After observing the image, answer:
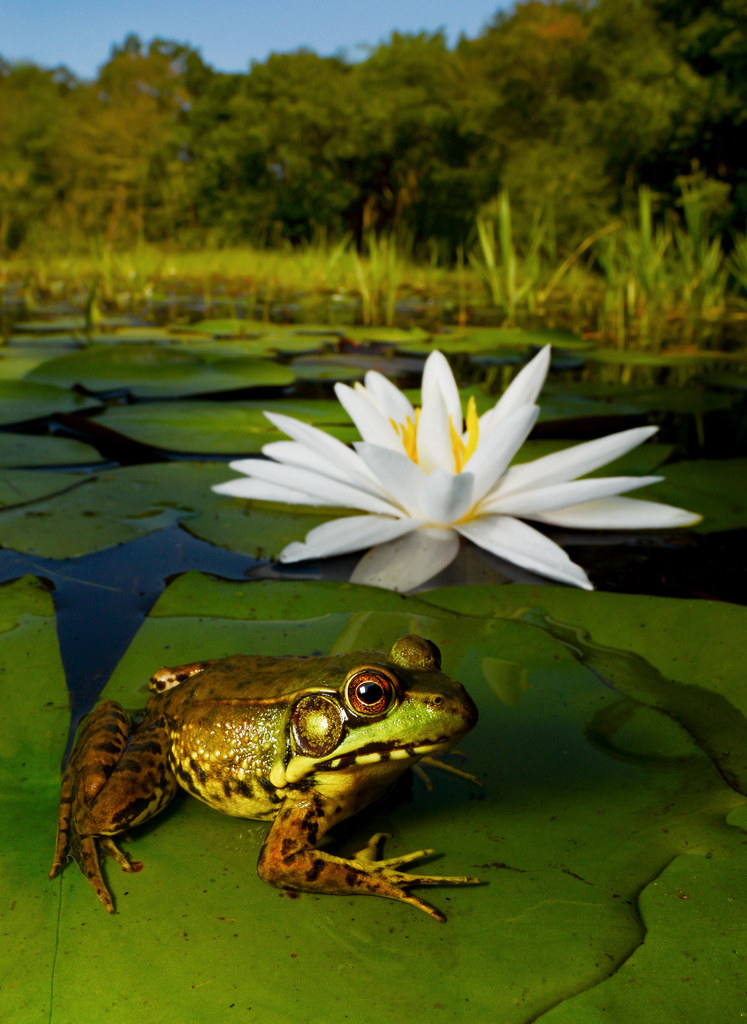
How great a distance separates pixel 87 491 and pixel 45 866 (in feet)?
4.92

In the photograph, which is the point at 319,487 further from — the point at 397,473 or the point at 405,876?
the point at 405,876

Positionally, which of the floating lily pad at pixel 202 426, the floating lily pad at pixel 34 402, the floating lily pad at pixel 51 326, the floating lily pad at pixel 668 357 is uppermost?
the floating lily pad at pixel 51 326

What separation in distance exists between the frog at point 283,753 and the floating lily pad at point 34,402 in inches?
81.1

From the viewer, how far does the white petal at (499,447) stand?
5.87ft

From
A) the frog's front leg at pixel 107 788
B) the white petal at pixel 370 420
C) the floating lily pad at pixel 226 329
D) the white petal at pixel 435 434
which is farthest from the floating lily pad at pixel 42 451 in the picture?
the floating lily pad at pixel 226 329

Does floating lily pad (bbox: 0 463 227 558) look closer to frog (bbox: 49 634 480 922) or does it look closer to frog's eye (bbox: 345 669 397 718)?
frog (bbox: 49 634 480 922)

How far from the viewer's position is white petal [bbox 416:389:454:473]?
6.34 ft

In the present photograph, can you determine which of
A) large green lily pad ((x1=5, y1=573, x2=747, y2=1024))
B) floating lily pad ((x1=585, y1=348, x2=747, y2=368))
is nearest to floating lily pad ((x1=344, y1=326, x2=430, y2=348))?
floating lily pad ((x1=585, y1=348, x2=747, y2=368))

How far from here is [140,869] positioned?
3.15 ft

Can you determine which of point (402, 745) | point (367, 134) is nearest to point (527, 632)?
point (402, 745)

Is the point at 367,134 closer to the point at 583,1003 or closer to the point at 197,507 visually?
the point at 197,507

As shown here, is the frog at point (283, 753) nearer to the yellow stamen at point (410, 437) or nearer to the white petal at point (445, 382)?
the yellow stamen at point (410, 437)

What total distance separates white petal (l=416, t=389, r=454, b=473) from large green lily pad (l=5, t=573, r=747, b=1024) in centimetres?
72

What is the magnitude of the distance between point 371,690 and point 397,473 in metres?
0.84
